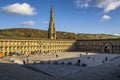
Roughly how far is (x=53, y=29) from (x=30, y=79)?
3612 inches

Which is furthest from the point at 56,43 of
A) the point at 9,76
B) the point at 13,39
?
the point at 9,76

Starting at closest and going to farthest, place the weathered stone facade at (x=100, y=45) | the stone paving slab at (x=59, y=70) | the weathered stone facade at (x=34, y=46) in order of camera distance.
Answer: the stone paving slab at (x=59, y=70) → the weathered stone facade at (x=34, y=46) → the weathered stone facade at (x=100, y=45)

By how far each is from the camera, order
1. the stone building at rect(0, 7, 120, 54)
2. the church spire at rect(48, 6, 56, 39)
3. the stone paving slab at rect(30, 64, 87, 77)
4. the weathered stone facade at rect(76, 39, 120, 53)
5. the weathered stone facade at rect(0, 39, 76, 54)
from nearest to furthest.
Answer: the stone paving slab at rect(30, 64, 87, 77) < the weathered stone facade at rect(0, 39, 76, 54) < the stone building at rect(0, 7, 120, 54) < the weathered stone facade at rect(76, 39, 120, 53) < the church spire at rect(48, 6, 56, 39)

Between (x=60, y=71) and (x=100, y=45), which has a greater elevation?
(x=100, y=45)

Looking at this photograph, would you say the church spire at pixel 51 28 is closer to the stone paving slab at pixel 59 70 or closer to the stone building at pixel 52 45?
the stone building at pixel 52 45

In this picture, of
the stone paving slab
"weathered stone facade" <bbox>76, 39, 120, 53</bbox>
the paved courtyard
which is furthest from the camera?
"weathered stone facade" <bbox>76, 39, 120, 53</bbox>

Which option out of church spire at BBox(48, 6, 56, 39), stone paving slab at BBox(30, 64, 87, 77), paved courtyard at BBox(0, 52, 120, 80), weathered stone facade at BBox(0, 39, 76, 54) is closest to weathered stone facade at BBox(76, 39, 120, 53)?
weathered stone facade at BBox(0, 39, 76, 54)

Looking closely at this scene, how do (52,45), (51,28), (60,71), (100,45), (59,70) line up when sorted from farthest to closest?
(51,28) → (100,45) → (52,45) → (59,70) → (60,71)

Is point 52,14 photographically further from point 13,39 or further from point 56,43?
point 13,39

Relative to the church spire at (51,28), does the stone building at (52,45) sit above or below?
below

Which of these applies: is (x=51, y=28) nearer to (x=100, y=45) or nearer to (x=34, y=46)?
(x=34, y=46)

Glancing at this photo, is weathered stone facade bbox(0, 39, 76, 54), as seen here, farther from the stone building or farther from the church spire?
the church spire

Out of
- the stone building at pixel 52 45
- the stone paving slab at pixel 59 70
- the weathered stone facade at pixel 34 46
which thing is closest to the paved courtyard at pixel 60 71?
the stone paving slab at pixel 59 70

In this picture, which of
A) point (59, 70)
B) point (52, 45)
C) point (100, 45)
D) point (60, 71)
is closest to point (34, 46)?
point (52, 45)
